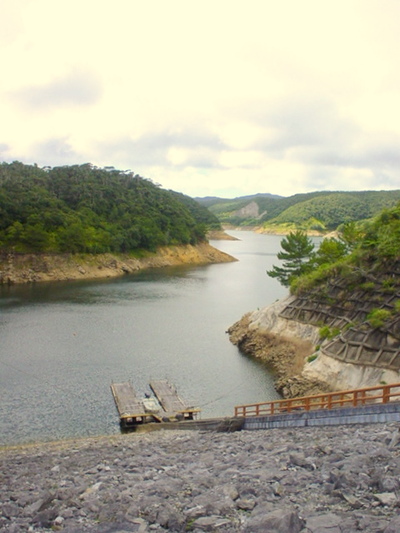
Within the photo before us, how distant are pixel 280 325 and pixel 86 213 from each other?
75.3 meters

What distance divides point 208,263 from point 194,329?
69152 mm

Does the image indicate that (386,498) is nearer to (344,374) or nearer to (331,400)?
(331,400)

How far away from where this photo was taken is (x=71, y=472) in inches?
603

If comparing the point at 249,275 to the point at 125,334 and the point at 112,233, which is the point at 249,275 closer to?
the point at 112,233

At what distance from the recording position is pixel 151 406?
1205 inches

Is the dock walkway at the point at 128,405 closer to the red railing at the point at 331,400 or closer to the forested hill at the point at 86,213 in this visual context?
the red railing at the point at 331,400

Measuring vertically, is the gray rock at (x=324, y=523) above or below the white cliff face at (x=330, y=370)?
above

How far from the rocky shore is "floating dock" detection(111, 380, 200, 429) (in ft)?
40.6

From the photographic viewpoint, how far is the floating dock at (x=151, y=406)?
28633mm

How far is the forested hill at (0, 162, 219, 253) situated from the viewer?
87.7 m

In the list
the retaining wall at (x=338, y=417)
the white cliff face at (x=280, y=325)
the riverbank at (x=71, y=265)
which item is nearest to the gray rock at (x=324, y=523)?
the retaining wall at (x=338, y=417)

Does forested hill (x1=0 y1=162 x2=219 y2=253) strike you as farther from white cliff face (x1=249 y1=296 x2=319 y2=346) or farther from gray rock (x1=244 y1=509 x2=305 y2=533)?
gray rock (x1=244 y1=509 x2=305 y2=533)

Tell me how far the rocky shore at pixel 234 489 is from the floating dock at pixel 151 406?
1237 centimetres

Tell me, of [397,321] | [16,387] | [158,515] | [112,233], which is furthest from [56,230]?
[158,515]
